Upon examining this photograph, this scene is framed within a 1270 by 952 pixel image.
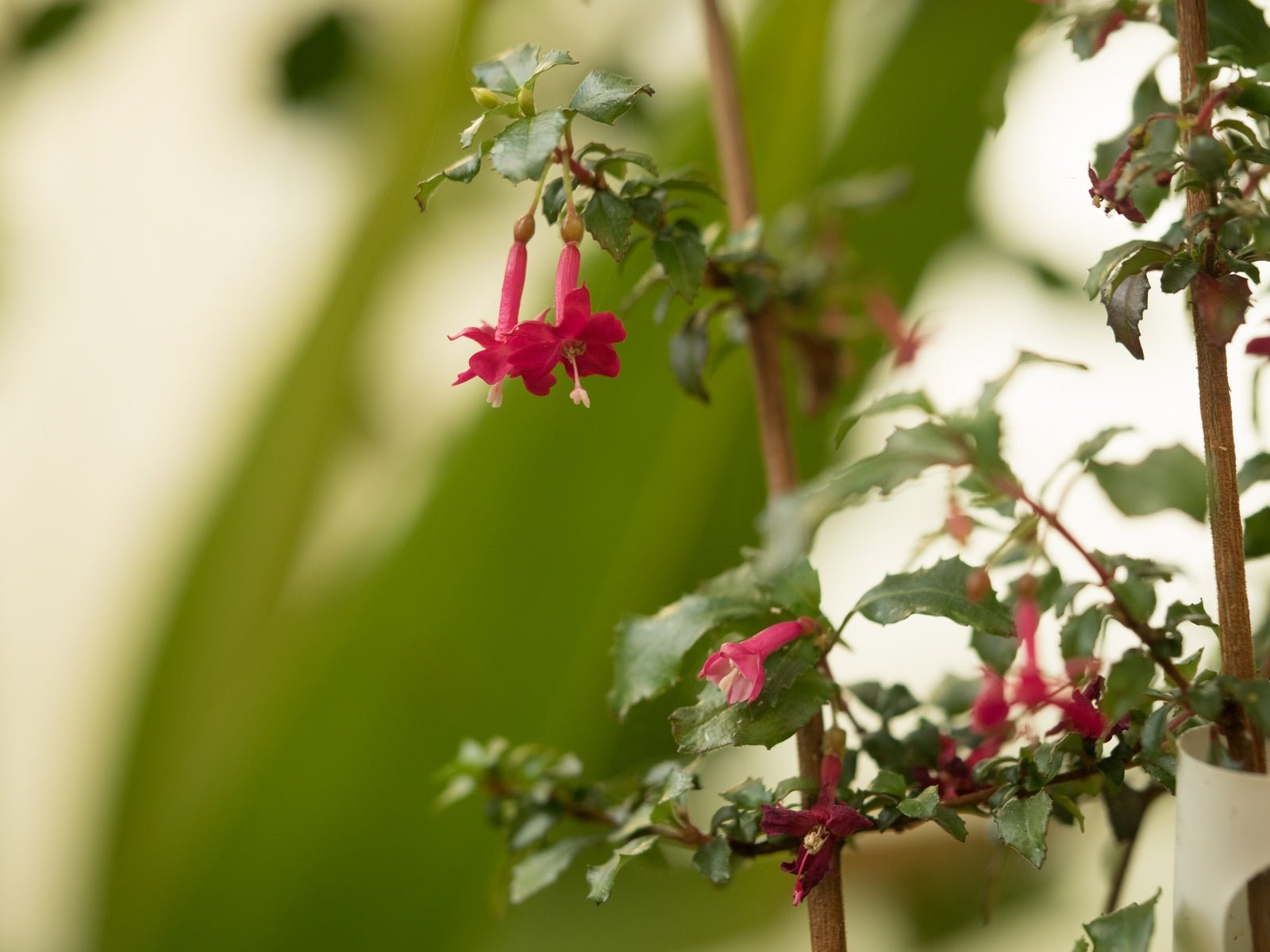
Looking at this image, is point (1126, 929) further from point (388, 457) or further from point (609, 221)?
point (388, 457)

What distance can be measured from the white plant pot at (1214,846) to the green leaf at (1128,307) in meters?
0.11

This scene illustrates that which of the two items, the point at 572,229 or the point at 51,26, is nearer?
the point at 572,229

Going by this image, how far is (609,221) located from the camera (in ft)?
1.15

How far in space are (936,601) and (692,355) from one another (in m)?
0.13

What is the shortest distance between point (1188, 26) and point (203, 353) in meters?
Result: 0.96

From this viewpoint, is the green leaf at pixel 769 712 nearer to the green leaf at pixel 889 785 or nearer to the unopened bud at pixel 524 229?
the green leaf at pixel 889 785

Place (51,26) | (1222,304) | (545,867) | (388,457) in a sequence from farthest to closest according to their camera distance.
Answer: (388,457) → (51,26) → (545,867) → (1222,304)

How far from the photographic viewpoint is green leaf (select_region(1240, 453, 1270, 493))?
1.27 ft

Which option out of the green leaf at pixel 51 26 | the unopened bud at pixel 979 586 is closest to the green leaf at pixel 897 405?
the unopened bud at pixel 979 586

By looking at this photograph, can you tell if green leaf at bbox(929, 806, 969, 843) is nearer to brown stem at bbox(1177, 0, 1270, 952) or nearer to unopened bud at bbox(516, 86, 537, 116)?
brown stem at bbox(1177, 0, 1270, 952)

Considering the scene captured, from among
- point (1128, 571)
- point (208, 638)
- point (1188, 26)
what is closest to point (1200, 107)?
point (1188, 26)

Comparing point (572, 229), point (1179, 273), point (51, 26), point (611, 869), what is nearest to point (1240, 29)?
point (1179, 273)

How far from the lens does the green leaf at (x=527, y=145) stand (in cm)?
30

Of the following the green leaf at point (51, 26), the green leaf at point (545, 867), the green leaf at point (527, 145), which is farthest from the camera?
the green leaf at point (51, 26)
